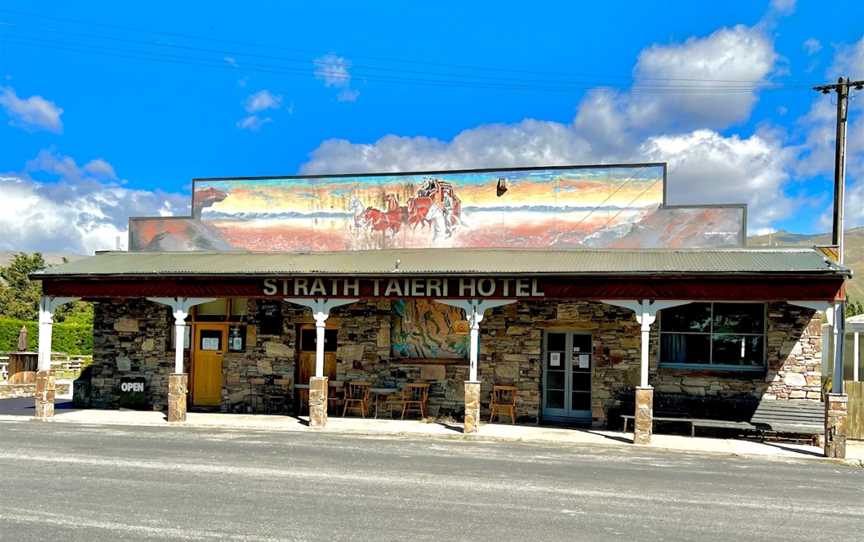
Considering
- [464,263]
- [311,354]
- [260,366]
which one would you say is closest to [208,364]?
[260,366]

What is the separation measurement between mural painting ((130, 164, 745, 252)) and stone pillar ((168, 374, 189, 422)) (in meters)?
4.04

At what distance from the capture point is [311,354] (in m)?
18.8

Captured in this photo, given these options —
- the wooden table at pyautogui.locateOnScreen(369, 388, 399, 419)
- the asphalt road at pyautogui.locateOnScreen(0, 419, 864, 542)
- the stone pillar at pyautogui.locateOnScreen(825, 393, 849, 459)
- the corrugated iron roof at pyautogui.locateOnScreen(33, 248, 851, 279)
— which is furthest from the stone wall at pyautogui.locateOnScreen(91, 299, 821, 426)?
the asphalt road at pyautogui.locateOnScreen(0, 419, 864, 542)

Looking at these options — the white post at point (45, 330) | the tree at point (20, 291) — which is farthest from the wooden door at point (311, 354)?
the tree at point (20, 291)

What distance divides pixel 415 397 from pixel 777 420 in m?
7.66

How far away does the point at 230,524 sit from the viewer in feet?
26.2

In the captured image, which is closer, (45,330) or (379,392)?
(379,392)

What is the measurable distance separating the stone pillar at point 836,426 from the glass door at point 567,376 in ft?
16.4

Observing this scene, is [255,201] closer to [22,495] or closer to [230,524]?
[22,495]

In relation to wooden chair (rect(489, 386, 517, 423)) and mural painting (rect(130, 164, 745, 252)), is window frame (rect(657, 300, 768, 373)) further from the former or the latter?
wooden chair (rect(489, 386, 517, 423))

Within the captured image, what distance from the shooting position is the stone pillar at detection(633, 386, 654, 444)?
14625 mm

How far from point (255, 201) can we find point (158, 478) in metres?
10.3

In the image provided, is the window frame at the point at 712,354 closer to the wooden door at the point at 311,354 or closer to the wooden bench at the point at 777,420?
the wooden bench at the point at 777,420

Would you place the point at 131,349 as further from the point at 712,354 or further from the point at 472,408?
the point at 712,354
